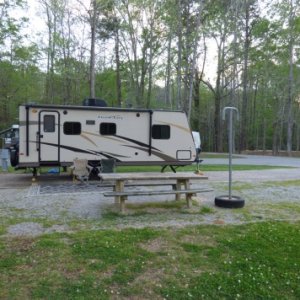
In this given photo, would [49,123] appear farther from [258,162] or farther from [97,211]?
[258,162]

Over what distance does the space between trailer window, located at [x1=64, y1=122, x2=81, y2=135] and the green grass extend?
21.8ft

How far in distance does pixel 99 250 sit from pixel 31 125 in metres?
7.40

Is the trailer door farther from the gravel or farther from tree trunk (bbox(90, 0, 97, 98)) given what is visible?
tree trunk (bbox(90, 0, 97, 98))

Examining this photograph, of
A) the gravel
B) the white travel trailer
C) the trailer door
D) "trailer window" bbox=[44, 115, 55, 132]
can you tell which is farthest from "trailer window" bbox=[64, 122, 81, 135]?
the gravel

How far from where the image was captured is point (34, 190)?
908 cm

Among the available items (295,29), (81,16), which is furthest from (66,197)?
(295,29)

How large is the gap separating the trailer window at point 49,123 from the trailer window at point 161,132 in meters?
3.45

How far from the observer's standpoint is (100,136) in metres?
11.5

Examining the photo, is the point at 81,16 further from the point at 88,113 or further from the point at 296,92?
the point at 296,92

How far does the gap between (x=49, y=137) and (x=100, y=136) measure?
5.49 feet

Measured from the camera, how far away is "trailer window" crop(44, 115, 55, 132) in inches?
426

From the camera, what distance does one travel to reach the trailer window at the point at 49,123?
35.5ft

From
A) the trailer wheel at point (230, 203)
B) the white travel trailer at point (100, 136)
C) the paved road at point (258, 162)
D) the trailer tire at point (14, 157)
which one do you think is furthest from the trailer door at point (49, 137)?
the paved road at point (258, 162)

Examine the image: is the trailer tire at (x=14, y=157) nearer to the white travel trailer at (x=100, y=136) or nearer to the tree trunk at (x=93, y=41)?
the white travel trailer at (x=100, y=136)
